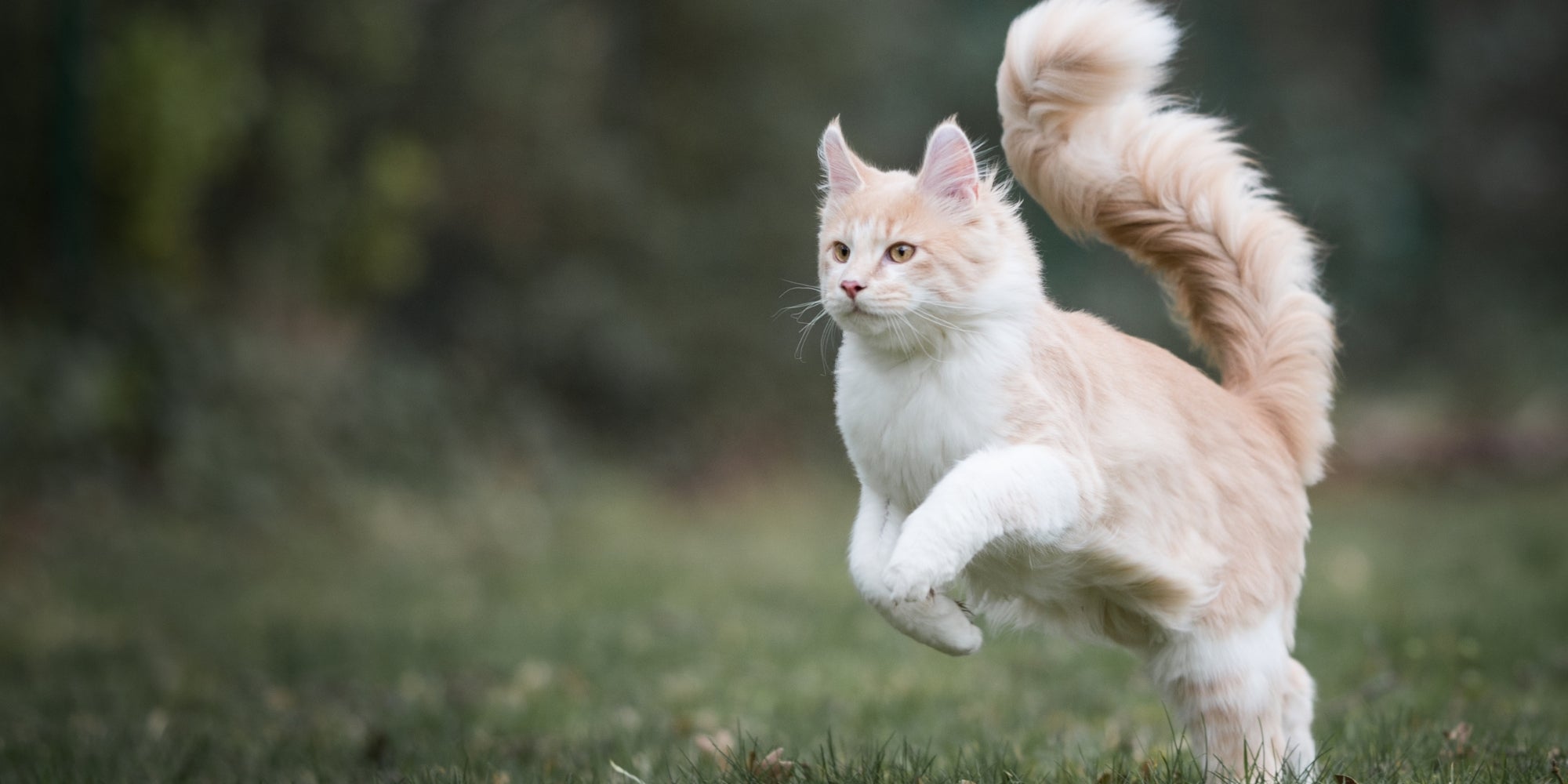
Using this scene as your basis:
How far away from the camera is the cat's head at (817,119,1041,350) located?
306 cm

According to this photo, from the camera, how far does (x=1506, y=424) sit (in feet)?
41.4

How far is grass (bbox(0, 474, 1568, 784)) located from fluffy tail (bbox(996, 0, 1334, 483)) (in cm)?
99

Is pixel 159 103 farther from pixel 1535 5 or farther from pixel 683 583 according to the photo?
pixel 1535 5

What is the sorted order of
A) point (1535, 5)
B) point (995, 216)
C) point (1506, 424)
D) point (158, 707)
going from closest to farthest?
point (995, 216)
point (158, 707)
point (1506, 424)
point (1535, 5)

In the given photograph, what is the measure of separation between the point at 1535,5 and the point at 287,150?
46.7ft

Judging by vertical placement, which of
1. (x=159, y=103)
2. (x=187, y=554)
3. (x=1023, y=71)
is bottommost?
(x=187, y=554)

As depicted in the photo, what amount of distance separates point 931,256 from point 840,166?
1.44 ft

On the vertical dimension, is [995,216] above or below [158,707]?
above

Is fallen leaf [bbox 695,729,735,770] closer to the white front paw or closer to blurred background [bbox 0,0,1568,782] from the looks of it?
blurred background [bbox 0,0,1568,782]

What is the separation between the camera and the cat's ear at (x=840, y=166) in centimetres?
339

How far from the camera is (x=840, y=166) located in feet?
11.2

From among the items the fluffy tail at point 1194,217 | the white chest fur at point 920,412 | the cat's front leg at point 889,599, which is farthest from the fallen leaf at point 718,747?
the fluffy tail at point 1194,217

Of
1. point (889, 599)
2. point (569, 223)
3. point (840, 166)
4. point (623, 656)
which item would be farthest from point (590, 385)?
point (889, 599)

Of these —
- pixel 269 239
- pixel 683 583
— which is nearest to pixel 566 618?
pixel 683 583
